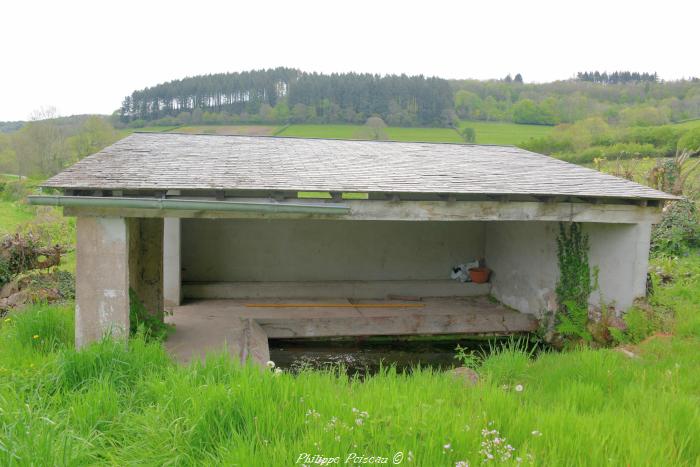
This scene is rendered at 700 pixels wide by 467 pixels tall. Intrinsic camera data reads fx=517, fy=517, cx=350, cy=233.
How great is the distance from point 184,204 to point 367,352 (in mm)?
4828

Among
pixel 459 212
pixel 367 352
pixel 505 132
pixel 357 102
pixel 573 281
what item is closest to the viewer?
pixel 459 212

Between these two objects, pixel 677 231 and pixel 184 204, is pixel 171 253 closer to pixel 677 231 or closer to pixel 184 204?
pixel 184 204

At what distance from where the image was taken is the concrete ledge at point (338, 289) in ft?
34.9

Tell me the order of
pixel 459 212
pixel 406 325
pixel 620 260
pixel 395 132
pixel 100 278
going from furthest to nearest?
pixel 395 132, pixel 406 325, pixel 620 260, pixel 459 212, pixel 100 278

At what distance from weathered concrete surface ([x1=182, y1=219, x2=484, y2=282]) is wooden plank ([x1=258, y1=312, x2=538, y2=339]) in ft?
8.13

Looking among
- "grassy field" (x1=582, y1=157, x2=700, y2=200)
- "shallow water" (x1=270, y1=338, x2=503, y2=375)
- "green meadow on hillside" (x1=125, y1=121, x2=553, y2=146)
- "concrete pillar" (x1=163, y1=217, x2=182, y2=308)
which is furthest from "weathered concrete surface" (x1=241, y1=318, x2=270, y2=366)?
"green meadow on hillside" (x1=125, y1=121, x2=553, y2=146)

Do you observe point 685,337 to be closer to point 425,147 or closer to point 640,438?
point 640,438

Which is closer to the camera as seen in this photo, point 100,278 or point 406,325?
point 100,278

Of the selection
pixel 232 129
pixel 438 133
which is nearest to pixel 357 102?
pixel 438 133

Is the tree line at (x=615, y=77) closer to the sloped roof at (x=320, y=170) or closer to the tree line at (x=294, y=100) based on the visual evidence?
the tree line at (x=294, y=100)

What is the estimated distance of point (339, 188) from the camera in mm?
5918

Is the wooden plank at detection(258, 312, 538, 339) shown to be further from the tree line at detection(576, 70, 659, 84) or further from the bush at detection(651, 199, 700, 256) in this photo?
the tree line at detection(576, 70, 659, 84)

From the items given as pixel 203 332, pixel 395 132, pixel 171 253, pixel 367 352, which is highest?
pixel 395 132

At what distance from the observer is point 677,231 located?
1138cm
